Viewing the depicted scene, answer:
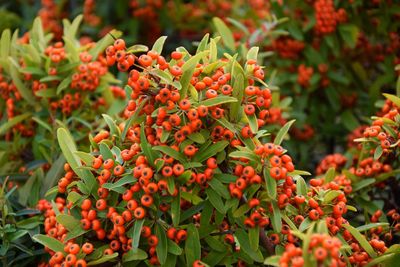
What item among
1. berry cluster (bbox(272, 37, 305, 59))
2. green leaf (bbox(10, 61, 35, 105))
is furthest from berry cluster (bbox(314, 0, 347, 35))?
green leaf (bbox(10, 61, 35, 105))

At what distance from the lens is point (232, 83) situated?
Result: 2.20 meters

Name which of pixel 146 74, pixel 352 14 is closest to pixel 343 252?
pixel 146 74

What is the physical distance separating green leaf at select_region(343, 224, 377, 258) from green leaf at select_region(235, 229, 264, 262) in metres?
0.33

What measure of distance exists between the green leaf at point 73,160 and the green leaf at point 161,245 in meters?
0.30

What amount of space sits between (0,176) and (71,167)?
0.89 m

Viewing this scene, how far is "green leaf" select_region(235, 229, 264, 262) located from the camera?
2.13m

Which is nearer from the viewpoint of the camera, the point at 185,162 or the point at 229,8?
the point at 185,162

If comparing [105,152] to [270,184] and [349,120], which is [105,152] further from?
[349,120]

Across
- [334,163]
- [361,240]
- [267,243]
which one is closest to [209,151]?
[267,243]

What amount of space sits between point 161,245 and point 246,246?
0.30 metres

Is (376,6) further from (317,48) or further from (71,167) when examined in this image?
(71,167)

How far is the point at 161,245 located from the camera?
213 cm

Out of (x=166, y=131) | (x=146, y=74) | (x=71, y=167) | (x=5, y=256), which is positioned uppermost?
(x=146, y=74)

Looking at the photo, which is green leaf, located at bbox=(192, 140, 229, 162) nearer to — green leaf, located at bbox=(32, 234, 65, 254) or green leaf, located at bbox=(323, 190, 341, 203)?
green leaf, located at bbox=(323, 190, 341, 203)
